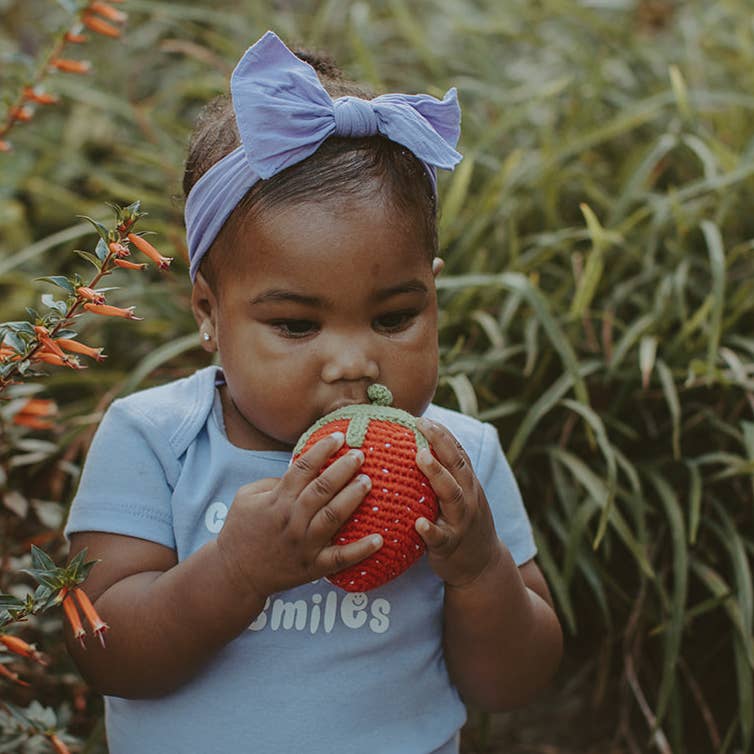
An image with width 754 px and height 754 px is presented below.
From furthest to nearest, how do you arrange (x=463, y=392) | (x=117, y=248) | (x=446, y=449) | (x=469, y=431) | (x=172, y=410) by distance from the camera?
(x=463, y=392)
(x=469, y=431)
(x=172, y=410)
(x=446, y=449)
(x=117, y=248)

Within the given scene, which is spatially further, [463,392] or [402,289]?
[463,392]

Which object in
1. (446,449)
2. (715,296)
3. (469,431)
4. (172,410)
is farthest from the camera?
(715,296)

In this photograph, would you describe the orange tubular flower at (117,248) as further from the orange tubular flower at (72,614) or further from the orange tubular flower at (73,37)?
the orange tubular flower at (73,37)

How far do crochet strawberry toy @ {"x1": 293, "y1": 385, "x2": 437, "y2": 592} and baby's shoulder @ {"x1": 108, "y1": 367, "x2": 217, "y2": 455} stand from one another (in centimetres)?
30

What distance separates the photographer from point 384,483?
1396 millimetres

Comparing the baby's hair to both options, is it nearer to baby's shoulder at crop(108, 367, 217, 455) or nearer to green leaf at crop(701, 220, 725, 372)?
baby's shoulder at crop(108, 367, 217, 455)

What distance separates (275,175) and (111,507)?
22.5 inches

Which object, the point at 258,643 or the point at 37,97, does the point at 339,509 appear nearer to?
the point at 258,643

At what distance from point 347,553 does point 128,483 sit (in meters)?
0.44

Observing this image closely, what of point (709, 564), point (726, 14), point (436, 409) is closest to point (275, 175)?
point (436, 409)

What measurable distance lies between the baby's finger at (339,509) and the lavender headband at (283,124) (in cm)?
47

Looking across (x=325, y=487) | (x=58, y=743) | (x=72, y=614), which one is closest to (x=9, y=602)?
(x=72, y=614)

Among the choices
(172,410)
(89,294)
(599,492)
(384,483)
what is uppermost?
(89,294)

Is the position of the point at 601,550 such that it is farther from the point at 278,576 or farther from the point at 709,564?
the point at 278,576
